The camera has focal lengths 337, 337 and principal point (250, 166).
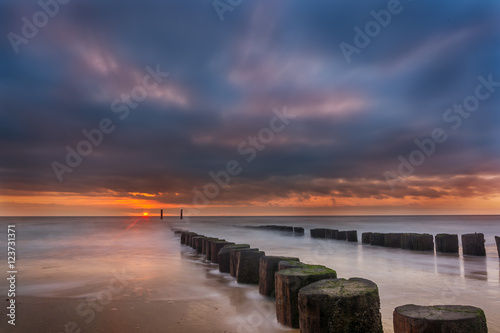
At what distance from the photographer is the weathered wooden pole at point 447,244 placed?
1318 centimetres

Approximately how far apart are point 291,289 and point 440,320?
1.77 meters

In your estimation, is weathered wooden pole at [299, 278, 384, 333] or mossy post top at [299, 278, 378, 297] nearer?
weathered wooden pole at [299, 278, 384, 333]

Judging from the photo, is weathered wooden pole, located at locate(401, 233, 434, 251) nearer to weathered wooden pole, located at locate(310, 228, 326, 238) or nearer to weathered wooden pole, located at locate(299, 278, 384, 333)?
weathered wooden pole, located at locate(310, 228, 326, 238)

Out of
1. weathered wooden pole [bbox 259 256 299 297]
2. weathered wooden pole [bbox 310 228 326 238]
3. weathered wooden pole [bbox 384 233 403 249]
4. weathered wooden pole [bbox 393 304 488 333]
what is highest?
weathered wooden pole [bbox 393 304 488 333]

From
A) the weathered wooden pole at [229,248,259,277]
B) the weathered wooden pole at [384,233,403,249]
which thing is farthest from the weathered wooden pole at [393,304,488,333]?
the weathered wooden pole at [384,233,403,249]

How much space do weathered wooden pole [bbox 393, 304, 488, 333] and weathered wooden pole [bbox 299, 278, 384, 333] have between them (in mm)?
320

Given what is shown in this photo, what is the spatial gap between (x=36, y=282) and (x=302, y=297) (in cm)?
661

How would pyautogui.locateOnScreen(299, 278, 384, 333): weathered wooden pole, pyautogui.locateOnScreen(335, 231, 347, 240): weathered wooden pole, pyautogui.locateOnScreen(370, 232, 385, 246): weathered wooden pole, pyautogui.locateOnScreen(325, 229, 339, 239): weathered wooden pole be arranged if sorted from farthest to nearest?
pyautogui.locateOnScreen(325, 229, 339, 239): weathered wooden pole, pyautogui.locateOnScreen(335, 231, 347, 240): weathered wooden pole, pyautogui.locateOnScreen(370, 232, 385, 246): weathered wooden pole, pyautogui.locateOnScreen(299, 278, 384, 333): weathered wooden pole

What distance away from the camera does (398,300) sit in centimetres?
589

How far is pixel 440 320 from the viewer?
2.53 meters

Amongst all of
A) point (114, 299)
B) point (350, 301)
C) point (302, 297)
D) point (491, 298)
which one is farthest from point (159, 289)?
point (491, 298)

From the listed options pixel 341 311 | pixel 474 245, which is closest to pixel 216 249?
pixel 341 311

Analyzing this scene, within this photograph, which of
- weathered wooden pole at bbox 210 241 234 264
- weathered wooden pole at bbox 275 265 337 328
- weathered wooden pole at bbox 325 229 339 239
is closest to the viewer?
weathered wooden pole at bbox 275 265 337 328

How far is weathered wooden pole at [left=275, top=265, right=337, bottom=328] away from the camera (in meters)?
3.97
